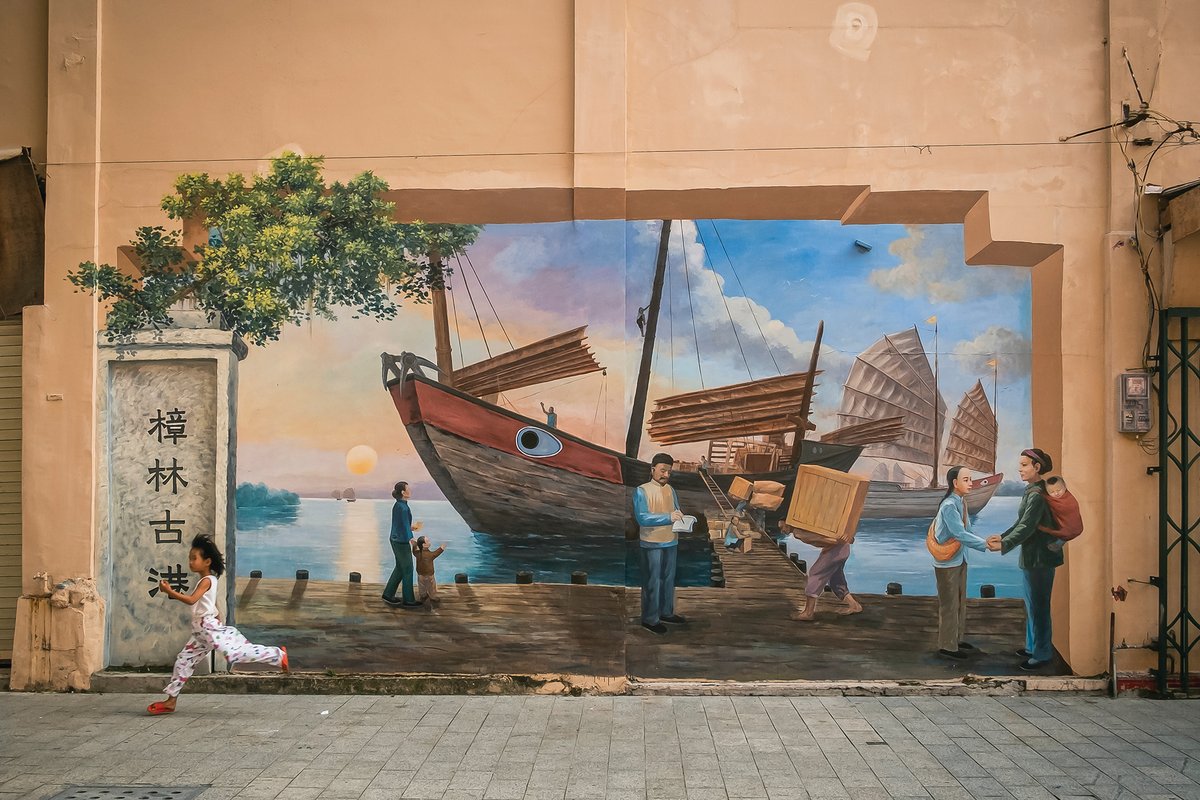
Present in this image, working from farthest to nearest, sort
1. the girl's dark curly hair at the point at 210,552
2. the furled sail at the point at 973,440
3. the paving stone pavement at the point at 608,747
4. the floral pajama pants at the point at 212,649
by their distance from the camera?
the furled sail at the point at 973,440
the girl's dark curly hair at the point at 210,552
the floral pajama pants at the point at 212,649
the paving stone pavement at the point at 608,747

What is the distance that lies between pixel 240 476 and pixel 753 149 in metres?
5.18

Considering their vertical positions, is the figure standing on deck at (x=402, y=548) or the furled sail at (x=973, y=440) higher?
the furled sail at (x=973, y=440)

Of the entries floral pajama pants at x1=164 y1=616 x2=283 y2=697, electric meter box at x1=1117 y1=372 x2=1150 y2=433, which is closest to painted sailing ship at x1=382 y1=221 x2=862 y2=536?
floral pajama pants at x1=164 y1=616 x2=283 y2=697

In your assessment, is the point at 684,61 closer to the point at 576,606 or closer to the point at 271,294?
the point at 271,294

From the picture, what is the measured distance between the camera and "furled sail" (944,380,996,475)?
338 inches

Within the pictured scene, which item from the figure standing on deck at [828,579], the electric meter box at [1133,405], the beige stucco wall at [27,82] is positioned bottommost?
the figure standing on deck at [828,579]

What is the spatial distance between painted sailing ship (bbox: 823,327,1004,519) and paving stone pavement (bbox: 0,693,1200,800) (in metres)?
1.69

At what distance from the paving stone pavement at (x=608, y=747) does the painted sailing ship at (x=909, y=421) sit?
1.69 m

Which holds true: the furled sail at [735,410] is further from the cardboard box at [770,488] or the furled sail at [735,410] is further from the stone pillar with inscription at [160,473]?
the stone pillar with inscription at [160,473]

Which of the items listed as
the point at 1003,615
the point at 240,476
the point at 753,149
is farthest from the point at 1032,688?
the point at 240,476

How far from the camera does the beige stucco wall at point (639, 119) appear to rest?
27.7ft

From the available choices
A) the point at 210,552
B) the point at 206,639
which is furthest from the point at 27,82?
the point at 206,639

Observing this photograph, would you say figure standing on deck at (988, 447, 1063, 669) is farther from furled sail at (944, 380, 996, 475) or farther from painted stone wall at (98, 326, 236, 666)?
painted stone wall at (98, 326, 236, 666)

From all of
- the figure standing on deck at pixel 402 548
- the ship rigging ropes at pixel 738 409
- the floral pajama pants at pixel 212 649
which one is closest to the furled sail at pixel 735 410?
the ship rigging ropes at pixel 738 409
